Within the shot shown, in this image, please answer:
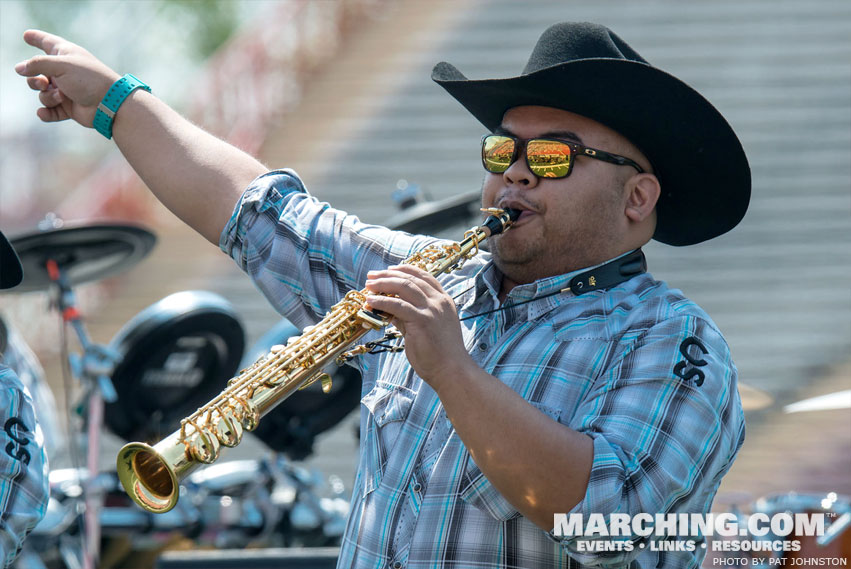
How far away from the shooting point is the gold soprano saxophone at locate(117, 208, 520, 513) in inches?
96.7

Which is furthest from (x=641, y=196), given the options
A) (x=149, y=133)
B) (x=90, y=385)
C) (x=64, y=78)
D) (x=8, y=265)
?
(x=90, y=385)

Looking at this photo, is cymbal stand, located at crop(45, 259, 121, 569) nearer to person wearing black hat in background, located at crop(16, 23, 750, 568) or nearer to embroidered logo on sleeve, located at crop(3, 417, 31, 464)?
embroidered logo on sleeve, located at crop(3, 417, 31, 464)

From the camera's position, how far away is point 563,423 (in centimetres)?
257

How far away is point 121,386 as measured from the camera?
18.4 feet

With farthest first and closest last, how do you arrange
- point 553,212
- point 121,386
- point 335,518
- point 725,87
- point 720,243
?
1. point 725,87
2. point 720,243
3. point 335,518
4. point 121,386
5. point 553,212

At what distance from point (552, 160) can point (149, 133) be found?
3.72 ft

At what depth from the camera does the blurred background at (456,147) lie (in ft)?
30.9

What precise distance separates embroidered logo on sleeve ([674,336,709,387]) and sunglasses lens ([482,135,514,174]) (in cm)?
67

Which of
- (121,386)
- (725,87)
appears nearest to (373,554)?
(121,386)

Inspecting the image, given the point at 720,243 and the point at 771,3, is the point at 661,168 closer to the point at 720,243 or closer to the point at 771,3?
the point at 720,243

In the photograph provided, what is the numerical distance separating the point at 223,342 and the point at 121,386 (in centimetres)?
57

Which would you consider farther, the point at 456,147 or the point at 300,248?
the point at 456,147

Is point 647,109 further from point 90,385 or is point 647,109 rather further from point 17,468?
point 90,385

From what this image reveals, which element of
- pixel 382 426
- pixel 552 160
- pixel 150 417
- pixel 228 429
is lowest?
pixel 228 429
